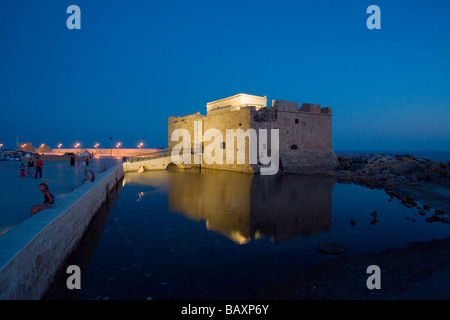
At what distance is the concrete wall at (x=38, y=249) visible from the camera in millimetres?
2768

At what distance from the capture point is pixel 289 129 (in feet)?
72.3

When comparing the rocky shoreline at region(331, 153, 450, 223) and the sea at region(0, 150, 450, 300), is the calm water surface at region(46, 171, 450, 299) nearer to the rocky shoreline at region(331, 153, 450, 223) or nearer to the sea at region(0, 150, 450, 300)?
the sea at region(0, 150, 450, 300)

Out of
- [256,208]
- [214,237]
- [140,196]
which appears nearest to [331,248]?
[214,237]

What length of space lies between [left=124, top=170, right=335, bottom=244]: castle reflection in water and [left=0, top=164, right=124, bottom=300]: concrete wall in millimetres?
3436

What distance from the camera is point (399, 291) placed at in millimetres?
3789

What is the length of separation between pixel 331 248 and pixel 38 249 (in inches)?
214

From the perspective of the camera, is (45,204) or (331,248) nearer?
(45,204)

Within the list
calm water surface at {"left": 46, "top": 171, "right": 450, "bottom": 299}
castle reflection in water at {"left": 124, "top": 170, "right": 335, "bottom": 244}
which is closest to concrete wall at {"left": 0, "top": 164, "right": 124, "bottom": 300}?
calm water surface at {"left": 46, "top": 171, "right": 450, "bottom": 299}

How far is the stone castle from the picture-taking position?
818 inches

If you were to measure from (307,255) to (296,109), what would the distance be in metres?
19.2

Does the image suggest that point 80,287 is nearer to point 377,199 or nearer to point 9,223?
point 9,223

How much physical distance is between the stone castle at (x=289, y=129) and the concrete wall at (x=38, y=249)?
51.3ft

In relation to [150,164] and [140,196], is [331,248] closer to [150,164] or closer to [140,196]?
[140,196]

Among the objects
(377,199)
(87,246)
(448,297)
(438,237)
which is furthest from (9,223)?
(377,199)
